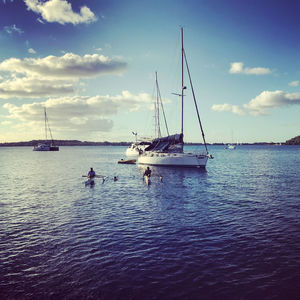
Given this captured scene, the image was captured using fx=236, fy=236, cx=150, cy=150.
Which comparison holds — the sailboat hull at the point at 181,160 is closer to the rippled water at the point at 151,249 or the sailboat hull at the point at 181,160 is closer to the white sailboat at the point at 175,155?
the white sailboat at the point at 175,155

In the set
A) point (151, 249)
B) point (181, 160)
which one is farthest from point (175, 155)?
point (151, 249)

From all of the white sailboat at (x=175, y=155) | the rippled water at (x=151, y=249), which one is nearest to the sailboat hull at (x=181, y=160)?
the white sailboat at (x=175, y=155)

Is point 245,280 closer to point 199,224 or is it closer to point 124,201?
point 199,224

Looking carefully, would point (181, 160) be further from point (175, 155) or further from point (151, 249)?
point (151, 249)

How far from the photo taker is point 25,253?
37.8 feet

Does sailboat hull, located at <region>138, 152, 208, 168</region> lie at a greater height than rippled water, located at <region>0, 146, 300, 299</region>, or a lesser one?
greater

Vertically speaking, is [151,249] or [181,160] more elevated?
[181,160]

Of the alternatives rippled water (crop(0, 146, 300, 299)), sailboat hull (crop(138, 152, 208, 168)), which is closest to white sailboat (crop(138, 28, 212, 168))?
sailboat hull (crop(138, 152, 208, 168))

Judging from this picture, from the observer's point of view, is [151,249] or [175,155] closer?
[151,249]

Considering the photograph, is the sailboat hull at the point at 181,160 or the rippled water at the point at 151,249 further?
the sailboat hull at the point at 181,160

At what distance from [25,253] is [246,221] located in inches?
535

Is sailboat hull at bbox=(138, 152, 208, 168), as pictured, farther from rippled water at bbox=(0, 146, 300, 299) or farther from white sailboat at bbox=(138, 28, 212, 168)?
rippled water at bbox=(0, 146, 300, 299)

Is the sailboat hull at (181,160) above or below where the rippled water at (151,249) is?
above

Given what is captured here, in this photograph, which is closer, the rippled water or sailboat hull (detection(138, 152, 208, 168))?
the rippled water
